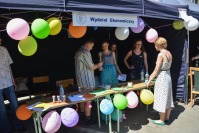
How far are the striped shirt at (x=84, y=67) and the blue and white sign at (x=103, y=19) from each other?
1.84 ft

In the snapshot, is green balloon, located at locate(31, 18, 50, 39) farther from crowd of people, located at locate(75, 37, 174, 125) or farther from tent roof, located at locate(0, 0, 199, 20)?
crowd of people, located at locate(75, 37, 174, 125)

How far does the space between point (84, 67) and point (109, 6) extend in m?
1.10

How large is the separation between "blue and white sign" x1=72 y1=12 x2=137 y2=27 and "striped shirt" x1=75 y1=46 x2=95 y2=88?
1.84 feet

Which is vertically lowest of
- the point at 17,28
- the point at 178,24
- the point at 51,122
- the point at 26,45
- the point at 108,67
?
the point at 51,122

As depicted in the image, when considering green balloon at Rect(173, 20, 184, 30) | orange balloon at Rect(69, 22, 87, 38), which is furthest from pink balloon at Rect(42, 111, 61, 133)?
green balloon at Rect(173, 20, 184, 30)

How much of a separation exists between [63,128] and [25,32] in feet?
6.29

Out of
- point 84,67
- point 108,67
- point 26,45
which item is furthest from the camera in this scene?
point 108,67

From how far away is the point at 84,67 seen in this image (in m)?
3.65

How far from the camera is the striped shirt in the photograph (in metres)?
3.58

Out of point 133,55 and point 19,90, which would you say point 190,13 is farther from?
point 19,90

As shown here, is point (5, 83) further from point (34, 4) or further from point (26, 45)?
point (34, 4)

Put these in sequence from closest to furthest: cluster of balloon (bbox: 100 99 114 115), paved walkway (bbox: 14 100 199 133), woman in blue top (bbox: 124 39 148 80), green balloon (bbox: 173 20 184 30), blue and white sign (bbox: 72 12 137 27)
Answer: blue and white sign (bbox: 72 12 137 27), cluster of balloon (bbox: 100 99 114 115), paved walkway (bbox: 14 100 199 133), green balloon (bbox: 173 20 184 30), woman in blue top (bbox: 124 39 148 80)

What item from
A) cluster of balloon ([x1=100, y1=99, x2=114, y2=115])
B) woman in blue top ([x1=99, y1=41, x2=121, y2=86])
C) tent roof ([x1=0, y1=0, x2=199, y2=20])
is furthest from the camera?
woman in blue top ([x1=99, y1=41, x2=121, y2=86])

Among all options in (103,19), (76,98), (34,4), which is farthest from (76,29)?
(76,98)
